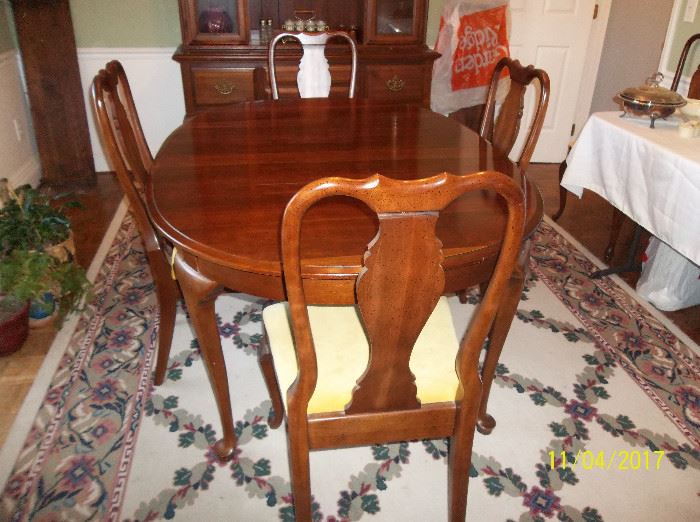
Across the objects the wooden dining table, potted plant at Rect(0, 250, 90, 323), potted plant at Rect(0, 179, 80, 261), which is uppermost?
the wooden dining table

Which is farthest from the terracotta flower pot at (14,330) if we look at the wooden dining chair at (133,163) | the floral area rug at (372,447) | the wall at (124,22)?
the wall at (124,22)

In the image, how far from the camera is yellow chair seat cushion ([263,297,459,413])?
1172 mm

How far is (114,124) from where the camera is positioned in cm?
155

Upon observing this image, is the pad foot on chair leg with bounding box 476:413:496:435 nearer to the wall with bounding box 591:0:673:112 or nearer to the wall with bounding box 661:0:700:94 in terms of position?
the wall with bounding box 661:0:700:94

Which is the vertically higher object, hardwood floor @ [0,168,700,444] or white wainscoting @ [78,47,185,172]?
white wainscoting @ [78,47,185,172]

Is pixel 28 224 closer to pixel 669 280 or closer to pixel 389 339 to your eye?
pixel 389 339

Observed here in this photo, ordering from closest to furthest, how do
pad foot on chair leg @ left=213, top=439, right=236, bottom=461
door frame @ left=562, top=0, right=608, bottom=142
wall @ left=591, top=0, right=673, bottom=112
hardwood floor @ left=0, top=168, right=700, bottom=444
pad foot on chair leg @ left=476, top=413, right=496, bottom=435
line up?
pad foot on chair leg @ left=213, top=439, right=236, bottom=461 → pad foot on chair leg @ left=476, top=413, right=496, bottom=435 → hardwood floor @ left=0, top=168, right=700, bottom=444 → door frame @ left=562, top=0, right=608, bottom=142 → wall @ left=591, top=0, right=673, bottom=112

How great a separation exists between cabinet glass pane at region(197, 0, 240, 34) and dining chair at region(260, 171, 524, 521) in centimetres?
215

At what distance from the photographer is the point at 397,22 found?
3156 mm

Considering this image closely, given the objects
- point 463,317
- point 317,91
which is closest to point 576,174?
point 463,317

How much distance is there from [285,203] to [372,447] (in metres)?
0.76

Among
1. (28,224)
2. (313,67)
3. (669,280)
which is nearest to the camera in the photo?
(28,224)
